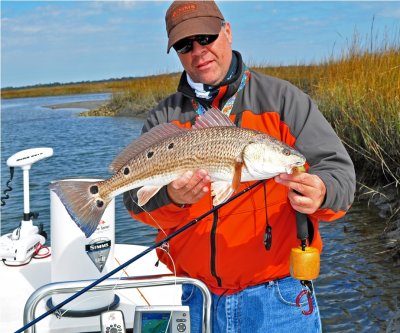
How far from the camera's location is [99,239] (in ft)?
15.1

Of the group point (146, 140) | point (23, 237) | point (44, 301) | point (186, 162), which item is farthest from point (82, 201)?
point (23, 237)

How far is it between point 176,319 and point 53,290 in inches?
30.1

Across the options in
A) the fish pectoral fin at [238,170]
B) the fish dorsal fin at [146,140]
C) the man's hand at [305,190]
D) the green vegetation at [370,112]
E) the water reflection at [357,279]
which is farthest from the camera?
the green vegetation at [370,112]

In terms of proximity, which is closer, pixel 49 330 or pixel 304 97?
pixel 304 97

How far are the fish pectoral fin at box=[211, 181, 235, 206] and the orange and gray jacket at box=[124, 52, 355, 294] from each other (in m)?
0.18

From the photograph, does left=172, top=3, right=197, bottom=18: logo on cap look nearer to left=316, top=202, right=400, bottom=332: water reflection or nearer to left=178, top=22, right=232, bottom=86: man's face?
left=178, top=22, right=232, bottom=86: man's face

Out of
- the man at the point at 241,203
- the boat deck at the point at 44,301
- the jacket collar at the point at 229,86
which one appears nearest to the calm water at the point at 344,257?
the boat deck at the point at 44,301

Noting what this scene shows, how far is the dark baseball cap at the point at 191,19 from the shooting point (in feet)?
9.93

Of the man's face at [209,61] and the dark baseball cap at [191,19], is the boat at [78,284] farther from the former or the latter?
the dark baseball cap at [191,19]

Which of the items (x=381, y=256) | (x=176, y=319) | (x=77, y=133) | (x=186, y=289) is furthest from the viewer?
(x=77, y=133)

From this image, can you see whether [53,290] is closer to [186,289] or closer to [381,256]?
[186,289]

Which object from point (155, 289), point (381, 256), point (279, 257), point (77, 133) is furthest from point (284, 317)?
point (77, 133)

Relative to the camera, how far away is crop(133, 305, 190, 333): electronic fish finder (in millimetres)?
3121

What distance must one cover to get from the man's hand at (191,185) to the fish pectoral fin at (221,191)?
0.05 m
